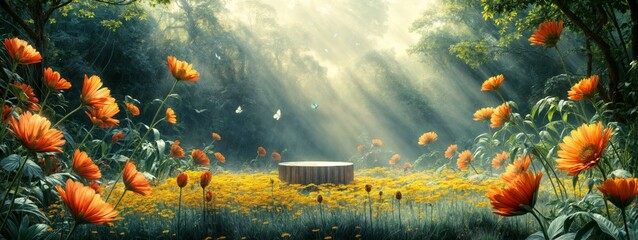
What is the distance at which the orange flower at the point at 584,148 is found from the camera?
1.39m

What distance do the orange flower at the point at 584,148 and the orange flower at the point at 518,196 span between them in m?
0.21

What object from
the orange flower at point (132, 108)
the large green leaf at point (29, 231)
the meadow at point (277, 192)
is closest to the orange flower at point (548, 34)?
the meadow at point (277, 192)

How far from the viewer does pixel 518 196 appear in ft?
4.23

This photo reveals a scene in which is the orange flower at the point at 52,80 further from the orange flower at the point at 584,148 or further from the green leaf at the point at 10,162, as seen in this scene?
the orange flower at the point at 584,148

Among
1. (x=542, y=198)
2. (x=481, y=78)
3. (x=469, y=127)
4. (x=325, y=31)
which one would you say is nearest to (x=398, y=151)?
(x=469, y=127)

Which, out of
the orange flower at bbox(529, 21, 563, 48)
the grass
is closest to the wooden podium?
the grass

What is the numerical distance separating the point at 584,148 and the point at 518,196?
285mm

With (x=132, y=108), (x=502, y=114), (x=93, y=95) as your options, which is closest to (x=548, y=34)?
(x=502, y=114)

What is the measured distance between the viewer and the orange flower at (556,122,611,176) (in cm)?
139

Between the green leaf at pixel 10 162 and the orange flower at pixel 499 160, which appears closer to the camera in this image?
the green leaf at pixel 10 162

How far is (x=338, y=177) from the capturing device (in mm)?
6660

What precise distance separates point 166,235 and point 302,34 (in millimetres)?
13373

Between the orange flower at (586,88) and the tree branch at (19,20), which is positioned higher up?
the tree branch at (19,20)

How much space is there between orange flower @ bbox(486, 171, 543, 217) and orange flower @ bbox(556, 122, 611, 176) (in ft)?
0.68
